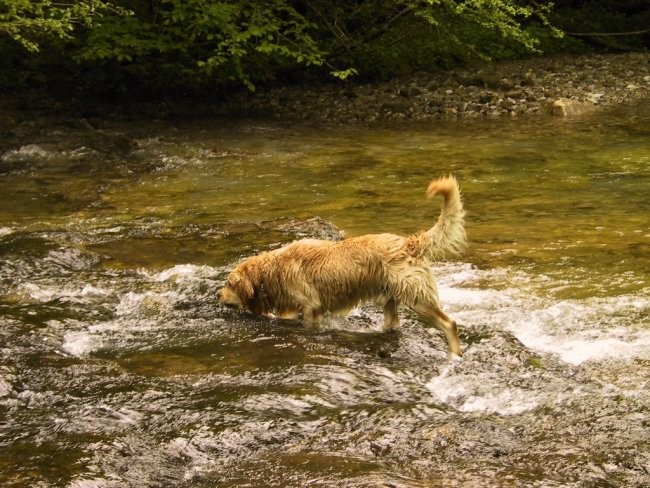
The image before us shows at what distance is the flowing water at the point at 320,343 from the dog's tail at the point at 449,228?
72cm

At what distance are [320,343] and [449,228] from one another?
4.24ft

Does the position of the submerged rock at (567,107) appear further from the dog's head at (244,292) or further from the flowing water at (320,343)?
the dog's head at (244,292)

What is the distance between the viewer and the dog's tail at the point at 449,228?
5.88 meters

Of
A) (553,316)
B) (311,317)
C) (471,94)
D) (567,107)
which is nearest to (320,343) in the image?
(311,317)

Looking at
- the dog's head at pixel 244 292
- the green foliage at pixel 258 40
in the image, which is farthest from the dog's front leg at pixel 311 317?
the green foliage at pixel 258 40

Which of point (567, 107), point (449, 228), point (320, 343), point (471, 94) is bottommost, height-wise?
point (320, 343)

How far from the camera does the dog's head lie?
22.2 ft

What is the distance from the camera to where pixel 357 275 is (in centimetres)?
628

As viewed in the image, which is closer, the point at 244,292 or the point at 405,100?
the point at 244,292

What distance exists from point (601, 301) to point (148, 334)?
3.71m

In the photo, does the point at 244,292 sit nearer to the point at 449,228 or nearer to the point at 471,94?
the point at 449,228

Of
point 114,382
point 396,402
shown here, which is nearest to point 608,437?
point 396,402

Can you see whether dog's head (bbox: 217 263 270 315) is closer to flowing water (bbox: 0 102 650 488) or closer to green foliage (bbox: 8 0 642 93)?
flowing water (bbox: 0 102 650 488)

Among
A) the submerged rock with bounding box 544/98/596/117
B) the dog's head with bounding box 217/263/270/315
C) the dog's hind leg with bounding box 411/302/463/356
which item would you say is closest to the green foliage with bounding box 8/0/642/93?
the submerged rock with bounding box 544/98/596/117
